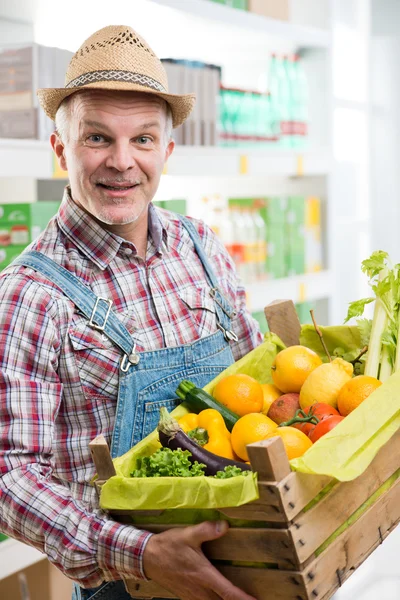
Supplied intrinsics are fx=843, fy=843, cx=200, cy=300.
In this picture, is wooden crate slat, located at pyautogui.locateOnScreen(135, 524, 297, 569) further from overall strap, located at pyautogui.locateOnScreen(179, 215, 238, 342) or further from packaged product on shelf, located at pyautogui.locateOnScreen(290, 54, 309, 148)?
packaged product on shelf, located at pyautogui.locateOnScreen(290, 54, 309, 148)

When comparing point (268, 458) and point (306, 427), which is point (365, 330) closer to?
point (306, 427)

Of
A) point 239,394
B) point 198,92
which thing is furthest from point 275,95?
point 239,394

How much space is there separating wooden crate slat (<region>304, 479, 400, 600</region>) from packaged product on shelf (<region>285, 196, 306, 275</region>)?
2.49 m

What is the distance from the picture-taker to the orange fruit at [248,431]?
1.48 m

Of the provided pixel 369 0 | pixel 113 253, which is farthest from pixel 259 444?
pixel 369 0

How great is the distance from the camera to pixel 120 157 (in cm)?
168

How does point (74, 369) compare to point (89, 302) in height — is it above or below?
below

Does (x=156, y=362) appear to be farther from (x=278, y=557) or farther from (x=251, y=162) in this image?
(x=251, y=162)

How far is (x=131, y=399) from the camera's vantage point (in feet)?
5.47

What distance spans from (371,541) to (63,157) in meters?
1.01

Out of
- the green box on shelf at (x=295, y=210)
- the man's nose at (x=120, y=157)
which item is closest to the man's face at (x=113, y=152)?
the man's nose at (x=120, y=157)

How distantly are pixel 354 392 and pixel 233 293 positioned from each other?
0.58 meters

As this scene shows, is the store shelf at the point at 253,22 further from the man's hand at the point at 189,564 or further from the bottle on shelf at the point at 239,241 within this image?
the man's hand at the point at 189,564

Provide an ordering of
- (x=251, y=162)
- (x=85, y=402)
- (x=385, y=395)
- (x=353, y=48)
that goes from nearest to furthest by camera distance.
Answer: (x=385, y=395) → (x=85, y=402) → (x=251, y=162) → (x=353, y=48)
